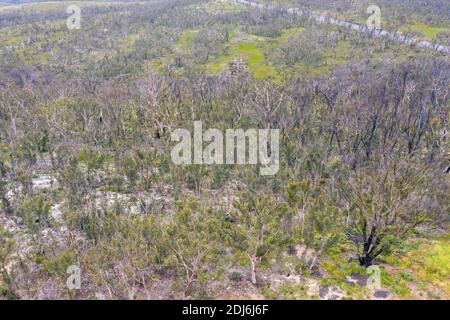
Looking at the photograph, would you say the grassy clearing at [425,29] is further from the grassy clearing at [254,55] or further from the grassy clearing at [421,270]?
the grassy clearing at [421,270]

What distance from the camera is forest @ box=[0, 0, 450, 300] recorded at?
21812 mm

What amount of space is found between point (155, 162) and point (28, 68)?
75051 millimetres

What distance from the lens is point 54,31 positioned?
135 metres

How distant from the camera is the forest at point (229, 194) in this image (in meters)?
21.8

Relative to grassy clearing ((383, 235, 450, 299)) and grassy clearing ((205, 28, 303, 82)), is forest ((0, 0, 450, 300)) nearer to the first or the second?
grassy clearing ((383, 235, 450, 299))

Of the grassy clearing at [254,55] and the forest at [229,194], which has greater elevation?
the grassy clearing at [254,55]

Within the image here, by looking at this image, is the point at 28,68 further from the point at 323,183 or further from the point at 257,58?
the point at 323,183

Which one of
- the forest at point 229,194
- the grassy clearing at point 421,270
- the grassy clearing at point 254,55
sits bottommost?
the grassy clearing at point 421,270

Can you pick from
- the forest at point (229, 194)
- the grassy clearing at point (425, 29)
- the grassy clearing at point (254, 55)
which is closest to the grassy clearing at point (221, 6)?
the grassy clearing at point (254, 55)

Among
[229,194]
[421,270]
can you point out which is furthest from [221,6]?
Result: [421,270]

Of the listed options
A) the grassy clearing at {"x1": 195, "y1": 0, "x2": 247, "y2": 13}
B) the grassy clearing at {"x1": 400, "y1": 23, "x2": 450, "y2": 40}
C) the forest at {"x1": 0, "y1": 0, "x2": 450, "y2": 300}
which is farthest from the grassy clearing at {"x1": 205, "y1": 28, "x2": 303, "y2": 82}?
the grassy clearing at {"x1": 195, "y1": 0, "x2": 247, "y2": 13}
